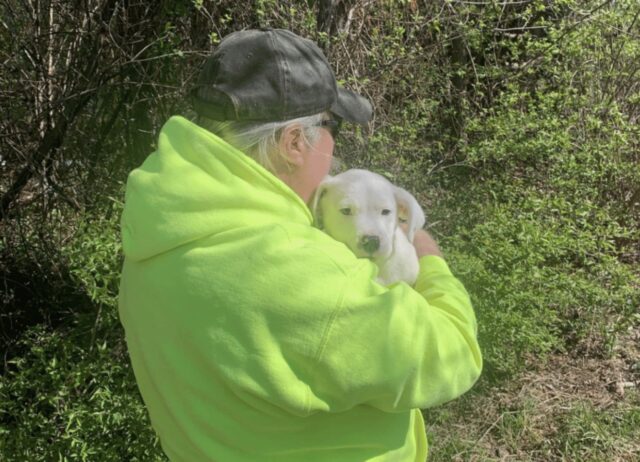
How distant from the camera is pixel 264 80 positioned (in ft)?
4.07

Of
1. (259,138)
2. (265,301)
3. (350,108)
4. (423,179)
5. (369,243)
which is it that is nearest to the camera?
(265,301)

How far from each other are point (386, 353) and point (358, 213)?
0.66 m

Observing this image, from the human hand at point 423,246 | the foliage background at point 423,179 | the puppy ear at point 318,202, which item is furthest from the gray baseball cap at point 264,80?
the foliage background at point 423,179

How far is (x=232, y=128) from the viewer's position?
1248 mm

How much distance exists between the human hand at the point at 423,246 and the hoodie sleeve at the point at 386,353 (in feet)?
1.39

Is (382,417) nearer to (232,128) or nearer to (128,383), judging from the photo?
(232,128)

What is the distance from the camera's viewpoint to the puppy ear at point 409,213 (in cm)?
177

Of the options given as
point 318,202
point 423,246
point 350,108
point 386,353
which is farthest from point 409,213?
point 386,353

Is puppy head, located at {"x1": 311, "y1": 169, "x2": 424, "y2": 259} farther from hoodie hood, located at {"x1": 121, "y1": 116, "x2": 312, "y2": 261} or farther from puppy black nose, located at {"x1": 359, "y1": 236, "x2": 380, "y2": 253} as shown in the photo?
hoodie hood, located at {"x1": 121, "y1": 116, "x2": 312, "y2": 261}

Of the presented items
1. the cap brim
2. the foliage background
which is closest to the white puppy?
the cap brim

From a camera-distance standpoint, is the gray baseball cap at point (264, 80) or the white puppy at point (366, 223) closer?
the gray baseball cap at point (264, 80)

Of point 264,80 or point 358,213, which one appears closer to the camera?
point 264,80

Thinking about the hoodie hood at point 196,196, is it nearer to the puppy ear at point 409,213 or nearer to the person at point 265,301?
the person at point 265,301

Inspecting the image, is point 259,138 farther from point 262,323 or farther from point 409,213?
point 409,213
